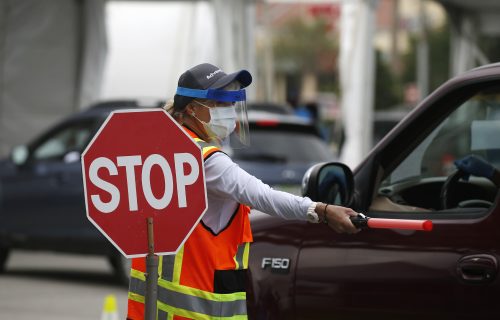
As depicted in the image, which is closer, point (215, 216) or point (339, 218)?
point (339, 218)

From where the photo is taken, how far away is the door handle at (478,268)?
4.44 meters

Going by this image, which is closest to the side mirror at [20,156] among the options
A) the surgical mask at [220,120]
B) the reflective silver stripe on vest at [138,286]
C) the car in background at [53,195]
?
the car in background at [53,195]

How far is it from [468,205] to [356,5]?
11.8m

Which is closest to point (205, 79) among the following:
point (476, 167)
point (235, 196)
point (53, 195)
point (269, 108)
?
point (235, 196)

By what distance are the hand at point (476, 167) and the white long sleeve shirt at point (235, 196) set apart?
111cm

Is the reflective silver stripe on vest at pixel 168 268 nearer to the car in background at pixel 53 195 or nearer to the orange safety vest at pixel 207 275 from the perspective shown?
the orange safety vest at pixel 207 275

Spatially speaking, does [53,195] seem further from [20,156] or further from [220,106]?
[220,106]

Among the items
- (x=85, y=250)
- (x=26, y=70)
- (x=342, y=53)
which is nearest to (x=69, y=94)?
(x=26, y=70)

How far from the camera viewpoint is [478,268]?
448 centimetres

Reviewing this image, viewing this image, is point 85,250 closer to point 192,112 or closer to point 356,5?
point 356,5

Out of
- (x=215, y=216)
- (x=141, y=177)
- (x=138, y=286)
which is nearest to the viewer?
(x=141, y=177)

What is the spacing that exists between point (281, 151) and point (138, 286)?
27.7ft

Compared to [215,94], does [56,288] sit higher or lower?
lower

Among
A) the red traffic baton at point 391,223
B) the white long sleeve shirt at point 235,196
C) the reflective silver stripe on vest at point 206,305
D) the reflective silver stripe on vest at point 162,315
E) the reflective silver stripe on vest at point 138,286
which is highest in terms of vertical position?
the white long sleeve shirt at point 235,196
